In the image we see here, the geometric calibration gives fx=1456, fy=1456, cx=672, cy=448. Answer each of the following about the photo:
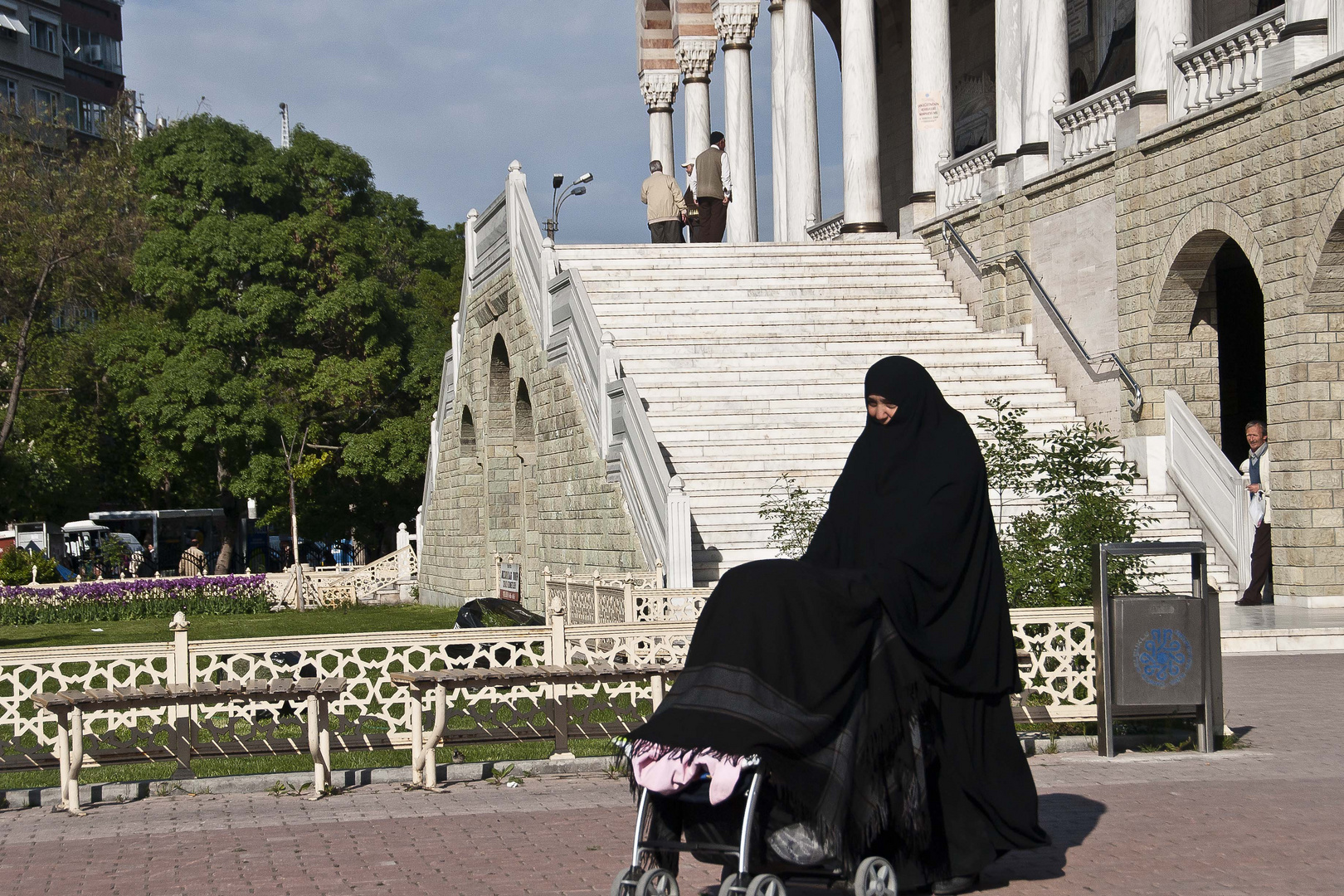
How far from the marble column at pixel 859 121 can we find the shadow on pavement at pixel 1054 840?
64.1ft

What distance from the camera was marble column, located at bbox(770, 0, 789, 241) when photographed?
30828 millimetres

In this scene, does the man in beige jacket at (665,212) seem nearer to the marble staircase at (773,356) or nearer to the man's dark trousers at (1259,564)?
the marble staircase at (773,356)

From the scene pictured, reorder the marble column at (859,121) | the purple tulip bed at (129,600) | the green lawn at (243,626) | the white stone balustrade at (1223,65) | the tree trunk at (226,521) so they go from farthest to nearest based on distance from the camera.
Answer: the tree trunk at (226,521)
the purple tulip bed at (129,600)
the marble column at (859,121)
the green lawn at (243,626)
the white stone balustrade at (1223,65)

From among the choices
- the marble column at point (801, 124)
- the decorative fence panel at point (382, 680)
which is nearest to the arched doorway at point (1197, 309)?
the decorative fence panel at point (382, 680)

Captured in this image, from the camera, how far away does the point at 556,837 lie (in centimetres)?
705

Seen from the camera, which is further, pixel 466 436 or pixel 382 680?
pixel 466 436

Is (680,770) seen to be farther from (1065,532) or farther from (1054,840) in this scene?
(1065,532)

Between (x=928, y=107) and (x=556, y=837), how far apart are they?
67.5ft

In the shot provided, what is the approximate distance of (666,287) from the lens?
73.2 feet

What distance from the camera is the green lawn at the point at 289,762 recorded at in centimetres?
924

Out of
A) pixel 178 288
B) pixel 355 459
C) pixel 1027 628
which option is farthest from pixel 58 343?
pixel 1027 628

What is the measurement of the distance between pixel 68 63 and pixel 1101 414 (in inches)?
2850

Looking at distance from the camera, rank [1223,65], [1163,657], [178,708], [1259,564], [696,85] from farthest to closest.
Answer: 1. [696,85]
2. [1223,65]
3. [1259,564]
4. [178,708]
5. [1163,657]

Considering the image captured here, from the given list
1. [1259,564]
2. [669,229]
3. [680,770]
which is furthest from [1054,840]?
[669,229]
